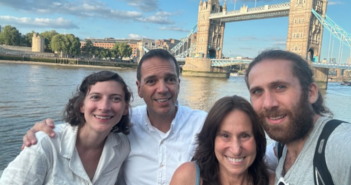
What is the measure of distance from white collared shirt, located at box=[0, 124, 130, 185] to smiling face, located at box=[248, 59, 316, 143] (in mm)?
784

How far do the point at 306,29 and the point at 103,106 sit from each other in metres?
32.4

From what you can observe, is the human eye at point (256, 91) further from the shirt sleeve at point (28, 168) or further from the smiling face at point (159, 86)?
the shirt sleeve at point (28, 168)

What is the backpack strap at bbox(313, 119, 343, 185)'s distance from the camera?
970mm

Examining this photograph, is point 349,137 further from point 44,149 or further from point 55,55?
point 55,55

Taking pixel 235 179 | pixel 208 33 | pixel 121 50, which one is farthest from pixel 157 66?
pixel 121 50

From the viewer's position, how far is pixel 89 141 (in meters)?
1.56

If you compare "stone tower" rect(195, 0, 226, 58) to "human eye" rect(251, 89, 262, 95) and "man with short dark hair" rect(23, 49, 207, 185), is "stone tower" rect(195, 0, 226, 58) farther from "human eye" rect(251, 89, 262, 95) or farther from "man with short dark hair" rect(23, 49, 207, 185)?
"human eye" rect(251, 89, 262, 95)

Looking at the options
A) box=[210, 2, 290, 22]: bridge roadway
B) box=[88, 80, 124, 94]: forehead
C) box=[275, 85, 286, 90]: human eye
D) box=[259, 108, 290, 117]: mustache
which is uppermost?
box=[210, 2, 290, 22]: bridge roadway

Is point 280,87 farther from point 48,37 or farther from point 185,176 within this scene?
point 48,37

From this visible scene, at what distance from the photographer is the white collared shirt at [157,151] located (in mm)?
1669

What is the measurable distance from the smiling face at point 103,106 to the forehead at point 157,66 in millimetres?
242

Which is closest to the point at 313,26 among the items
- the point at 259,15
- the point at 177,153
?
the point at 259,15

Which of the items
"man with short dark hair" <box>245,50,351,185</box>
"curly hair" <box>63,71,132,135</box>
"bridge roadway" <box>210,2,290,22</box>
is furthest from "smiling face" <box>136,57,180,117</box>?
"bridge roadway" <box>210,2,290,22</box>

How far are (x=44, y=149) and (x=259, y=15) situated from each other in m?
36.6
